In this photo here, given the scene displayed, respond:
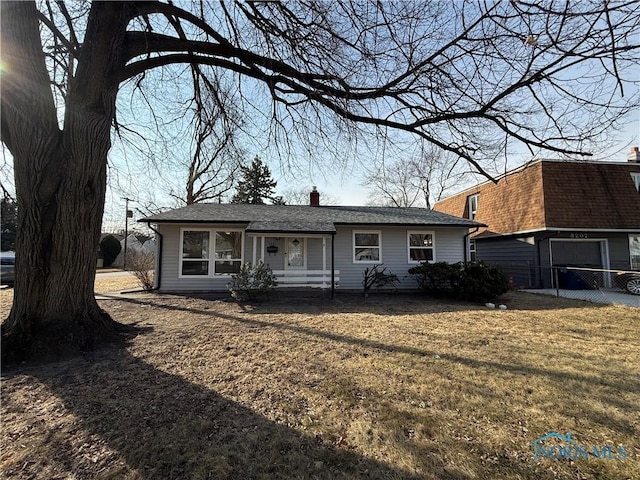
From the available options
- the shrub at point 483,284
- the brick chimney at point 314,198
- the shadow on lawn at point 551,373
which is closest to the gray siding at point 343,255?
the shrub at point 483,284

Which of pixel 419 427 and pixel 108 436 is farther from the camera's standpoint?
pixel 419 427

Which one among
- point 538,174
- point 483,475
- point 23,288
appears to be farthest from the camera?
point 538,174

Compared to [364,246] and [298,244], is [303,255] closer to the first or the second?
[298,244]

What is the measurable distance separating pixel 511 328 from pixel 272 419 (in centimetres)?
579

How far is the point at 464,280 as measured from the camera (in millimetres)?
10016

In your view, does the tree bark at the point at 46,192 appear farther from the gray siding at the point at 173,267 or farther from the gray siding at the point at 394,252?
the gray siding at the point at 394,252

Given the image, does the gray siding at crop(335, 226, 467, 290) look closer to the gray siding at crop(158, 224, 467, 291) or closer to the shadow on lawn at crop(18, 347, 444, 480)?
the gray siding at crop(158, 224, 467, 291)

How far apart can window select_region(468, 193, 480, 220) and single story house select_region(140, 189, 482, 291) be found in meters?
5.94

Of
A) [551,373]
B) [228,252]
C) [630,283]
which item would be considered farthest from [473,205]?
[551,373]

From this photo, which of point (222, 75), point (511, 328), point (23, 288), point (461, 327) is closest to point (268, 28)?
point (222, 75)

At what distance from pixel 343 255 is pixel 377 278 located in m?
1.65

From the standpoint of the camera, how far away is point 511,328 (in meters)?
6.35

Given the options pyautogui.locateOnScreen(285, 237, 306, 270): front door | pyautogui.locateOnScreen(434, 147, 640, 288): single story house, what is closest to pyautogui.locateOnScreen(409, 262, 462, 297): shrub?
pyautogui.locateOnScreen(285, 237, 306, 270): front door

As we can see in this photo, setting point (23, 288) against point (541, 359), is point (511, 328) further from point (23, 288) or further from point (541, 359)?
point (23, 288)
